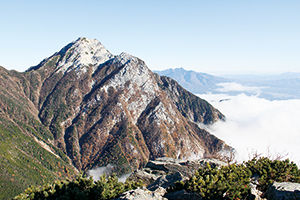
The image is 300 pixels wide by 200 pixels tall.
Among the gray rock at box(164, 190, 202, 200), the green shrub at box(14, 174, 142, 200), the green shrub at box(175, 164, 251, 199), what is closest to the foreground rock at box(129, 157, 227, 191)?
the green shrub at box(14, 174, 142, 200)

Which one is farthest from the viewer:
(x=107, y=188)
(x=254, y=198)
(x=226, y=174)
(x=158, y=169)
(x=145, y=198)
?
(x=158, y=169)

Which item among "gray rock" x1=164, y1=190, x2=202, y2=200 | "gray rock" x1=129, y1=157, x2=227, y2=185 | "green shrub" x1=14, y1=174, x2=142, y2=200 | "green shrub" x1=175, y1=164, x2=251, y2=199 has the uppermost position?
"green shrub" x1=175, y1=164, x2=251, y2=199

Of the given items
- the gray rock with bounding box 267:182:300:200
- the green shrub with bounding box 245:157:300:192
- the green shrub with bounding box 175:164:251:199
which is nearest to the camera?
the gray rock with bounding box 267:182:300:200

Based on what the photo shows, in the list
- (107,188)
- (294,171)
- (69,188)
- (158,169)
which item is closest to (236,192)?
(294,171)

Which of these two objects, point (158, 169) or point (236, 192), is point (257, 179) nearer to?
point (236, 192)

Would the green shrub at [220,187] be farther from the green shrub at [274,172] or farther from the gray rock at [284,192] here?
the green shrub at [274,172]

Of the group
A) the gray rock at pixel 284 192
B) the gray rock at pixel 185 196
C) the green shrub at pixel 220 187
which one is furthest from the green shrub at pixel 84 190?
the gray rock at pixel 284 192

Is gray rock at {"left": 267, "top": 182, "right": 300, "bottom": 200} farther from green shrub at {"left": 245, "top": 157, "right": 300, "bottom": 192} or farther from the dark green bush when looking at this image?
green shrub at {"left": 245, "top": 157, "right": 300, "bottom": 192}
